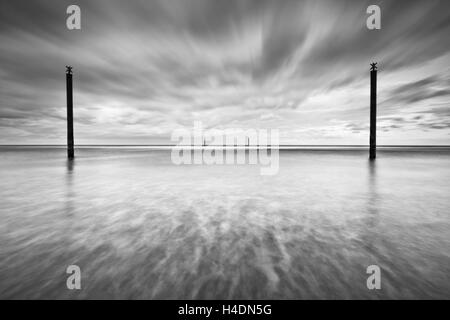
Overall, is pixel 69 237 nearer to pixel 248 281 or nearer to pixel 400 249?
pixel 248 281

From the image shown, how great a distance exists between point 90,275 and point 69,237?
5.33 feet

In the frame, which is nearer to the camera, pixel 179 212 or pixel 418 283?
pixel 418 283

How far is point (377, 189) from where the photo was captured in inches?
313

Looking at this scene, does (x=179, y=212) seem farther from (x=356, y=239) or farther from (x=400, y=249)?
(x=400, y=249)
